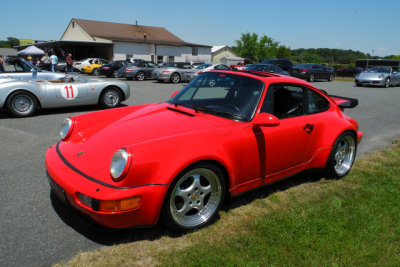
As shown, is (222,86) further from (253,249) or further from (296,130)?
(253,249)

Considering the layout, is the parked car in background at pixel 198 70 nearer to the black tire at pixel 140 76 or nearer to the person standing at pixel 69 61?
the black tire at pixel 140 76

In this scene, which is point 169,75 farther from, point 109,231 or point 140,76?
point 109,231

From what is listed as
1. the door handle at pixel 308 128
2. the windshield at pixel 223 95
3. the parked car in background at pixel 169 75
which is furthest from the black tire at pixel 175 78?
the door handle at pixel 308 128

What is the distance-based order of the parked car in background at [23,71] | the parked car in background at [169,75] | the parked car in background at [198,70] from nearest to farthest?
the parked car in background at [23,71]
the parked car in background at [169,75]
the parked car in background at [198,70]

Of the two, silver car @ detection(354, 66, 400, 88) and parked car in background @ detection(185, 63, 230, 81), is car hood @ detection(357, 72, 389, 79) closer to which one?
silver car @ detection(354, 66, 400, 88)

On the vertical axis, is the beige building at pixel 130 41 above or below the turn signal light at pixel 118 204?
above

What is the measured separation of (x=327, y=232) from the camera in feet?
9.53

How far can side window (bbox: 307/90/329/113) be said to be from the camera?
151 inches

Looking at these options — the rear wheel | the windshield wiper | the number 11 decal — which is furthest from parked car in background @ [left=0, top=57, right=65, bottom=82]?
the rear wheel

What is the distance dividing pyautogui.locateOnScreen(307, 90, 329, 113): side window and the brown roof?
38.0 m

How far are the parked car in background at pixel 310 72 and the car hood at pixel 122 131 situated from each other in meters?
20.5

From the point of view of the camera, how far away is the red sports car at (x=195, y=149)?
2422mm

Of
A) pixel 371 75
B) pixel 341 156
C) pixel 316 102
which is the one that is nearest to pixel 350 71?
pixel 371 75

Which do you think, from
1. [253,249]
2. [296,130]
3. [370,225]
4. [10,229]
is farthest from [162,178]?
[370,225]
